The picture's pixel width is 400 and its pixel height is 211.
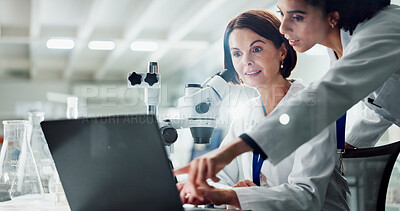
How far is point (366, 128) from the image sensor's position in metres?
1.49

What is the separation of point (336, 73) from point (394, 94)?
0.39 m

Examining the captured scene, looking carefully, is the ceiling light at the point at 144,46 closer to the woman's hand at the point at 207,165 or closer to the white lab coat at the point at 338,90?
the white lab coat at the point at 338,90

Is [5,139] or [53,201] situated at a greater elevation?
[5,139]

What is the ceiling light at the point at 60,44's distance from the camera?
72.5 inches

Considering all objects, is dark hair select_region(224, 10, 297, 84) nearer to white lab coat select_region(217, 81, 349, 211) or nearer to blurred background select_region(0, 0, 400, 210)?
white lab coat select_region(217, 81, 349, 211)

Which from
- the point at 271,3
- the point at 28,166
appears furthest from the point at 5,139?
the point at 271,3

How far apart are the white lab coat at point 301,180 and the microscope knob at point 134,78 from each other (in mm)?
320

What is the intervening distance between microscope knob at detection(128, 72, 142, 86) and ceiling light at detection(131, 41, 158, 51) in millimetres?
602

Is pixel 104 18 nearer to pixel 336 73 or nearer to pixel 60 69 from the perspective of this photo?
pixel 60 69

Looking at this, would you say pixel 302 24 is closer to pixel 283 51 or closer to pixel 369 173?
pixel 283 51

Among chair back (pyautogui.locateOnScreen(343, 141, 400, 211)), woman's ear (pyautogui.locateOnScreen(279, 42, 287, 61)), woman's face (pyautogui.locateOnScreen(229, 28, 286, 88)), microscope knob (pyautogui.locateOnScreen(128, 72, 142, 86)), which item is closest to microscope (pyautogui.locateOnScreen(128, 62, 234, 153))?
microscope knob (pyautogui.locateOnScreen(128, 72, 142, 86))

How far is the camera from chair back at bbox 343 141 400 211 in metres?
1.23

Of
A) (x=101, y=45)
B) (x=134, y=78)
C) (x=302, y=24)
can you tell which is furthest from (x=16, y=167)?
(x=302, y=24)

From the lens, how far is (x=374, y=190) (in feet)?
4.12
